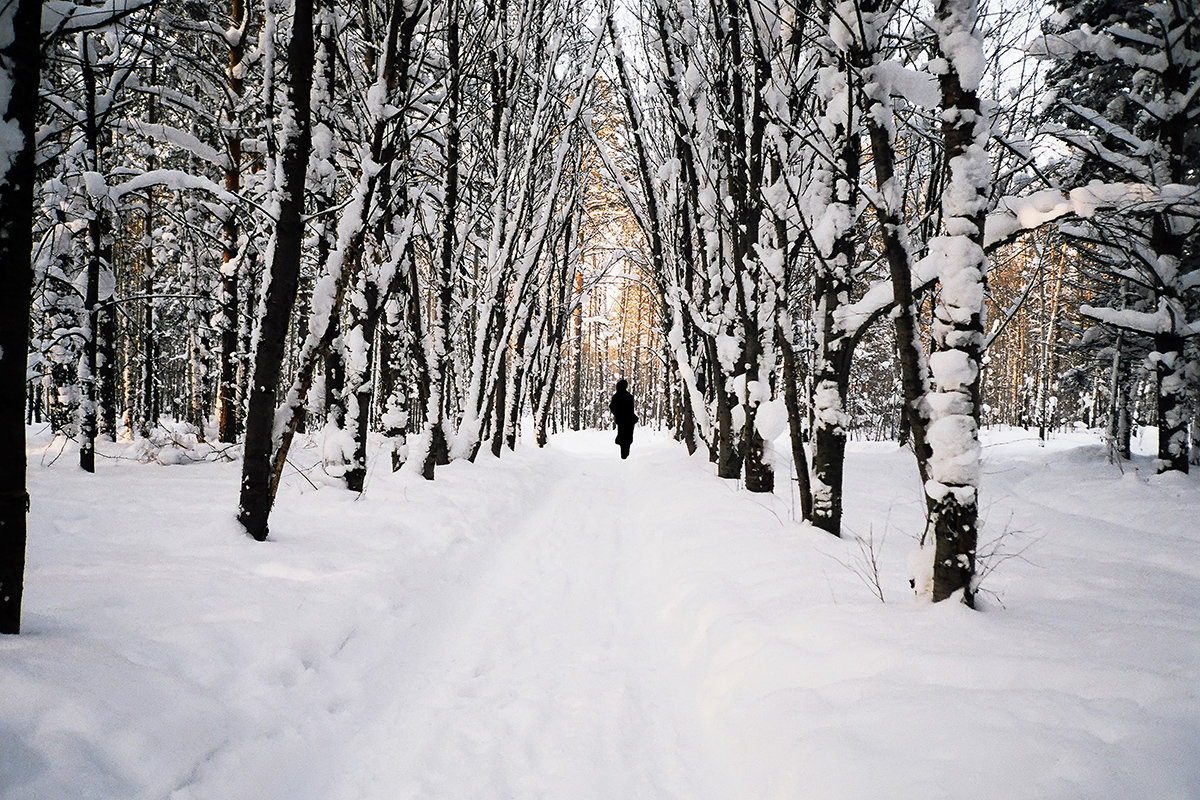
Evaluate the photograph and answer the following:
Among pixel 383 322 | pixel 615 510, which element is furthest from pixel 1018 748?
pixel 383 322

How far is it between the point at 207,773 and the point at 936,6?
5.32 meters

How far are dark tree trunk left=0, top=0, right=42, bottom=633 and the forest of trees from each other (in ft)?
0.04

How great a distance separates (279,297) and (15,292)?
215 centimetres

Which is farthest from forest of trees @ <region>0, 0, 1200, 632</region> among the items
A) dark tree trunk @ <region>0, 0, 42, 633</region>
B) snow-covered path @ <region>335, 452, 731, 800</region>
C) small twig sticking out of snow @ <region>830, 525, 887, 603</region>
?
snow-covered path @ <region>335, 452, 731, 800</region>

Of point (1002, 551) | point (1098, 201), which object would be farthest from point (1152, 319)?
point (1098, 201)

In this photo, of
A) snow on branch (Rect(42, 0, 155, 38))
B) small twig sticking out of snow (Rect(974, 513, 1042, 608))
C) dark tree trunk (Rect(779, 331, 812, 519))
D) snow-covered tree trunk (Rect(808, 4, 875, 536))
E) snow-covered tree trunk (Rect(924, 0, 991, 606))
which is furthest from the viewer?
dark tree trunk (Rect(779, 331, 812, 519))

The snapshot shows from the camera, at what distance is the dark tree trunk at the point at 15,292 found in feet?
7.59

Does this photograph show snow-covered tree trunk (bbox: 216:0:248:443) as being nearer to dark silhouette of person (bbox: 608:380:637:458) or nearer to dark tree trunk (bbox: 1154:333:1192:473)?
dark silhouette of person (bbox: 608:380:637:458)

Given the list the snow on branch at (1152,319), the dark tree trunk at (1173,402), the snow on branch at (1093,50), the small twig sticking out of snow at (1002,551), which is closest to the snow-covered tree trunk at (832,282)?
the small twig sticking out of snow at (1002,551)

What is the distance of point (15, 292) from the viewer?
7.75 ft

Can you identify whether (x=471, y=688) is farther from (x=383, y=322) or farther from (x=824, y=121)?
(x=383, y=322)

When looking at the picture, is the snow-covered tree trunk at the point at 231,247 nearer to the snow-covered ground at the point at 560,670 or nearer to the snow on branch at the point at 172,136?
the snow on branch at the point at 172,136

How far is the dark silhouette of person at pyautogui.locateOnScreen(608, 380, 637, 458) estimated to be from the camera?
16031mm

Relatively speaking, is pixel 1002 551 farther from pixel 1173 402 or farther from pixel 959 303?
pixel 1173 402
